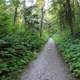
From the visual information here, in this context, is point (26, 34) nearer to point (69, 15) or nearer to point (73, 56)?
point (69, 15)

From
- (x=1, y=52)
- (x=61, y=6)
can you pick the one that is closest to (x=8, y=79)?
(x=1, y=52)

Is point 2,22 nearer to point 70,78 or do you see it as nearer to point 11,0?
point 70,78

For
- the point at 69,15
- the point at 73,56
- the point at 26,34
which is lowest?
the point at 73,56

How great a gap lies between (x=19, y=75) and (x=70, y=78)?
265cm

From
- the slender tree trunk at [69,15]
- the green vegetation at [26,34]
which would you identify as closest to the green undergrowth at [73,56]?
the green vegetation at [26,34]

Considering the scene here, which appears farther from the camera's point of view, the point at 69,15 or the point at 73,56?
the point at 69,15

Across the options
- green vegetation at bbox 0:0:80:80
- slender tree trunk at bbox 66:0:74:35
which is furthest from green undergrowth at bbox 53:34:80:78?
slender tree trunk at bbox 66:0:74:35

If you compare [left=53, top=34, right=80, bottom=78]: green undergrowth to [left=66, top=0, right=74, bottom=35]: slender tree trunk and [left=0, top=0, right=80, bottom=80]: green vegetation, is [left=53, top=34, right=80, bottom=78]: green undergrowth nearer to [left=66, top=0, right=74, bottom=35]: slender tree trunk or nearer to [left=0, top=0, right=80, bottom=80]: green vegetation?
[left=0, top=0, right=80, bottom=80]: green vegetation

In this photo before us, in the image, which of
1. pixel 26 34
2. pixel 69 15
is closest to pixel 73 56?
pixel 26 34

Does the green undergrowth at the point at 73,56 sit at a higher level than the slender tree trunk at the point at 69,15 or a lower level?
lower

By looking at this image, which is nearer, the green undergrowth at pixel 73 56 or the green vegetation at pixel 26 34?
the green undergrowth at pixel 73 56

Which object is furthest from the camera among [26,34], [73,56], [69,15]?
[69,15]

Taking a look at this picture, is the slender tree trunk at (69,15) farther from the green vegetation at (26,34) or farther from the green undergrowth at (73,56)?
the green undergrowth at (73,56)

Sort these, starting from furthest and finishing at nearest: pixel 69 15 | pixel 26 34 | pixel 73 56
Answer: pixel 69 15 < pixel 26 34 < pixel 73 56
